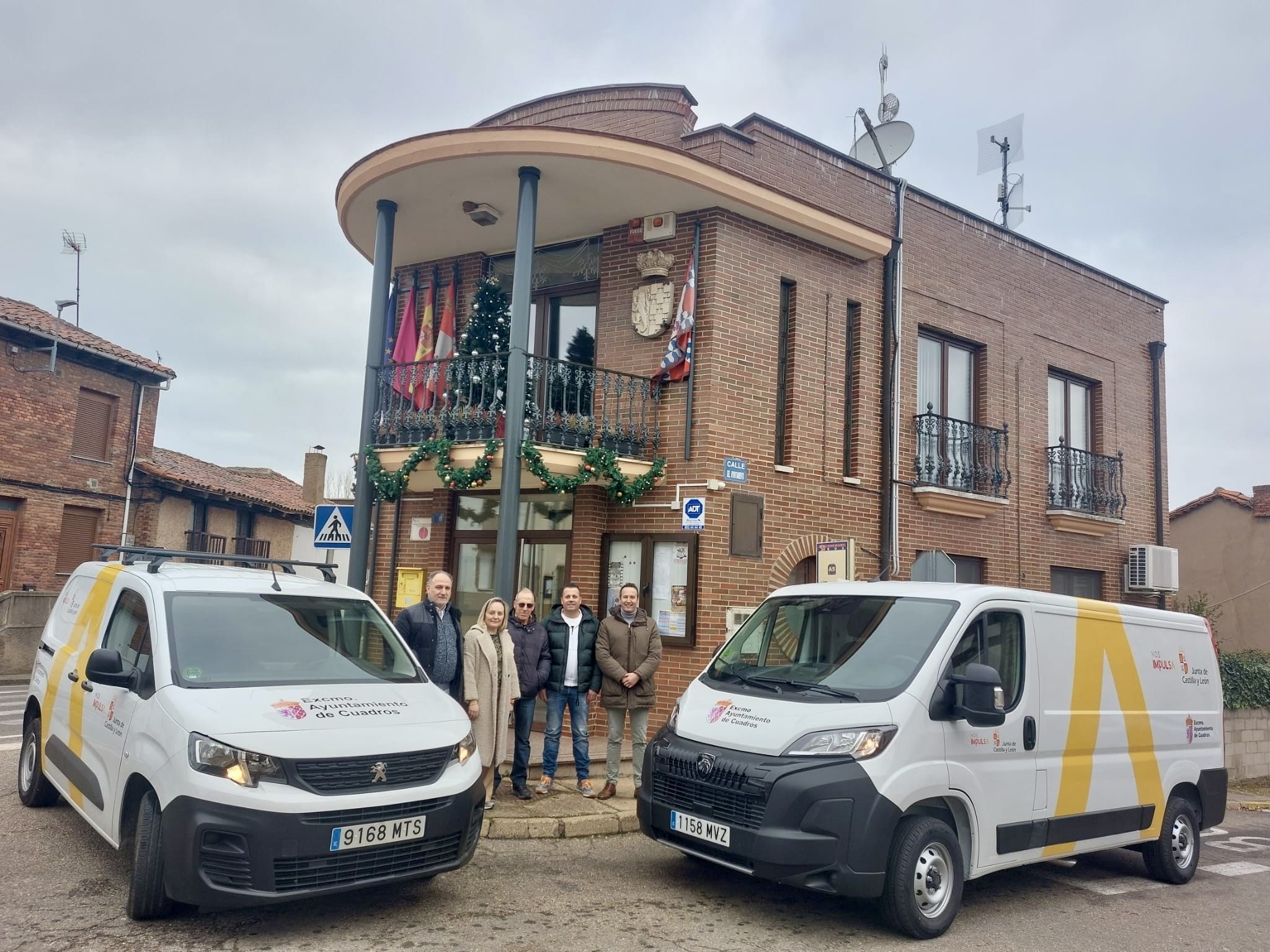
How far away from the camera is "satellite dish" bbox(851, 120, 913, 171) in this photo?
1467cm

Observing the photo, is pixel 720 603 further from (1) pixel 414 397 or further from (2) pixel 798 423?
(1) pixel 414 397

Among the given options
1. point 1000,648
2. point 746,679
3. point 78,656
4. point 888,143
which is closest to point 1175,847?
point 1000,648

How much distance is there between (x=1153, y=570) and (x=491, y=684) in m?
12.4

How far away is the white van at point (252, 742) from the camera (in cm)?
471

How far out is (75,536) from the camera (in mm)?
23625

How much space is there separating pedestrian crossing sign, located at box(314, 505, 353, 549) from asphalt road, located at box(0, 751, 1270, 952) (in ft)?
13.3

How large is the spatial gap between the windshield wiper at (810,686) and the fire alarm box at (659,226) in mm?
6505

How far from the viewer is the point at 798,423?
38.5 ft

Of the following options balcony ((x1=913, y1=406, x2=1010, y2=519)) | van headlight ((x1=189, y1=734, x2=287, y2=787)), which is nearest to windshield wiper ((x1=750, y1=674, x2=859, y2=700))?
van headlight ((x1=189, y1=734, x2=287, y2=787))

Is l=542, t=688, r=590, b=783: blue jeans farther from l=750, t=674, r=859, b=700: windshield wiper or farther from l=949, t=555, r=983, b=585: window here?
l=949, t=555, r=983, b=585: window

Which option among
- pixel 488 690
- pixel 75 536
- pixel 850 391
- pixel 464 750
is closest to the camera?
pixel 464 750

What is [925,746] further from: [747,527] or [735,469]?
[735,469]

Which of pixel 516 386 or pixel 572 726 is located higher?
pixel 516 386

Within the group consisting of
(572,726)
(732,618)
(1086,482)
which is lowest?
(572,726)
